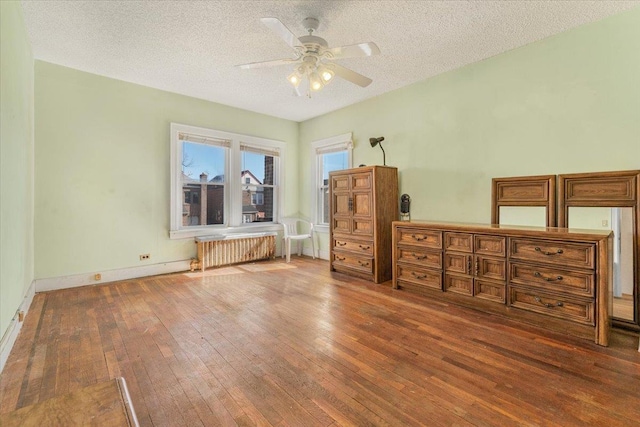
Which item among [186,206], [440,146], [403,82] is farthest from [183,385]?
[403,82]

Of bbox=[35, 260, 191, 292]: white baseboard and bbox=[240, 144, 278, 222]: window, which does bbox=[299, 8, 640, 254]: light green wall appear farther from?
bbox=[35, 260, 191, 292]: white baseboard

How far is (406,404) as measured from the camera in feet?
5.40

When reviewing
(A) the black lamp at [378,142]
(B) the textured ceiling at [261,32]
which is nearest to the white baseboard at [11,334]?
(B) the textured ceiling at [261,32]

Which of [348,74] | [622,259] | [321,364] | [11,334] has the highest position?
[348,74]

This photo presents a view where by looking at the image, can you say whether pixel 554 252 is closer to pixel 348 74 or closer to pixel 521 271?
pixel 521 271

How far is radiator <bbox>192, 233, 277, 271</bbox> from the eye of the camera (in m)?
4.82

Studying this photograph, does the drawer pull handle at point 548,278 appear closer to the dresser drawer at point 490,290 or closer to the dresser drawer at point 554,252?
the dresser drawer at point 554,252

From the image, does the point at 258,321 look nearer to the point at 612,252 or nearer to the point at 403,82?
the point at 612,252

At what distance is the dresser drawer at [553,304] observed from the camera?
238cm

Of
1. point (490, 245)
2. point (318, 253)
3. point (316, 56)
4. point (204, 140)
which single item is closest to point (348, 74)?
point (316, 56)

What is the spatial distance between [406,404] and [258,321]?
1574mm

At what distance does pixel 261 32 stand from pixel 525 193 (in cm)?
332

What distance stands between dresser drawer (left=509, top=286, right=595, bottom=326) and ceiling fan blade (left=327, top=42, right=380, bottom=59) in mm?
2526

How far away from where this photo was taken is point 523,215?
3234 mm
